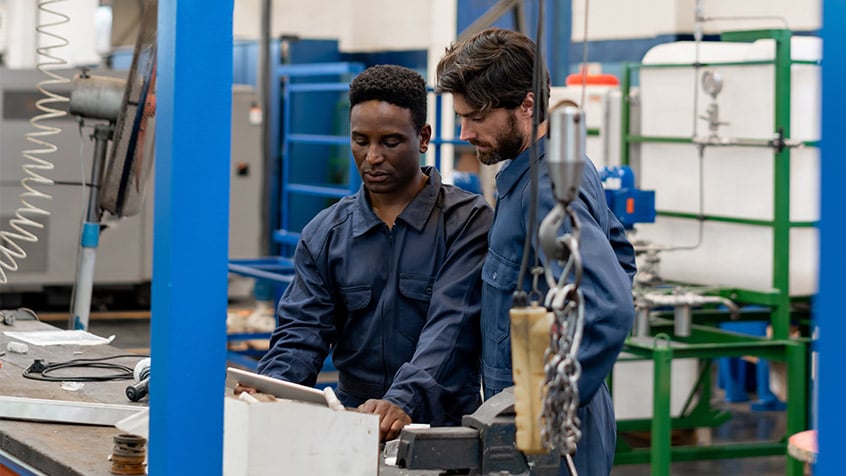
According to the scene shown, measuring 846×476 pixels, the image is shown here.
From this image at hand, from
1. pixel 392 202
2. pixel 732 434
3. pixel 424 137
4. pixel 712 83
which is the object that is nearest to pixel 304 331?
pixel 392 202

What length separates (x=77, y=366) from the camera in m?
3.48

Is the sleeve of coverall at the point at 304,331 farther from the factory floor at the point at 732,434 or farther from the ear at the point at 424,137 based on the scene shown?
the factory floor at the point at 732,434

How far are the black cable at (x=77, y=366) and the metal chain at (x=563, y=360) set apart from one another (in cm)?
186

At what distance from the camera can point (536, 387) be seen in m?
1.83

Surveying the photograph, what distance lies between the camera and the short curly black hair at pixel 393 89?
2.87m

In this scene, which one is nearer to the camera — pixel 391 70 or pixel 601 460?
pixel 601 460

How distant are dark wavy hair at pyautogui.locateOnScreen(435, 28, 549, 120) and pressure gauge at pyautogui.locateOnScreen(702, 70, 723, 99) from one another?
13.2ft

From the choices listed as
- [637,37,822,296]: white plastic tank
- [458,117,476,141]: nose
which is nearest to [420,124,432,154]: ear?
[458,117,476,141]: nose

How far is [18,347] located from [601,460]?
6.44 feet

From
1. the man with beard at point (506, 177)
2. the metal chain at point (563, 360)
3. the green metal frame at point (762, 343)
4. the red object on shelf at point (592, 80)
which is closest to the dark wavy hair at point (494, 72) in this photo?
the man with beard at point (506, 177)

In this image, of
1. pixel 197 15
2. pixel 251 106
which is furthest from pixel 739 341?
pixel 251 106

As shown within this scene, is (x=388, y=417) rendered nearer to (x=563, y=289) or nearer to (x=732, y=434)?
(x=563, y=289)

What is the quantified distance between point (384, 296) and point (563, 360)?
A: 1.22 m

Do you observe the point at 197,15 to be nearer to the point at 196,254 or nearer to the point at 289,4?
the point at 196,254
